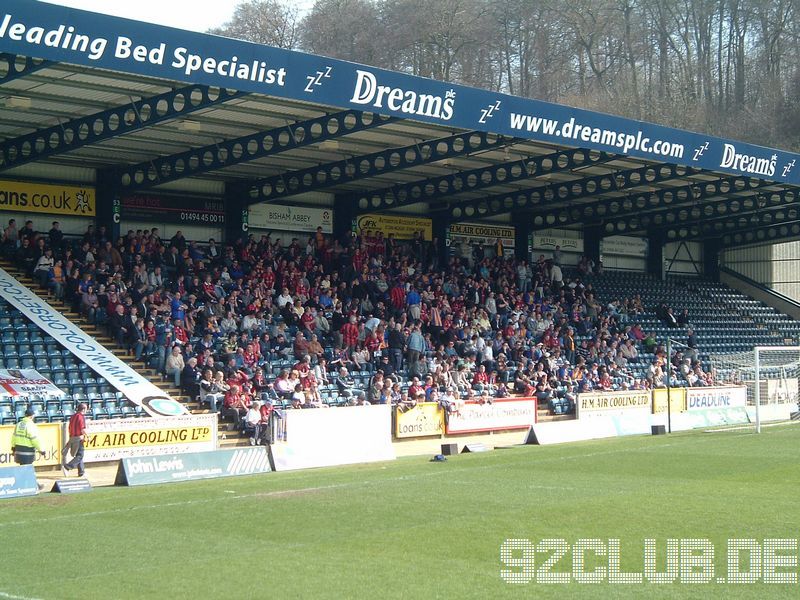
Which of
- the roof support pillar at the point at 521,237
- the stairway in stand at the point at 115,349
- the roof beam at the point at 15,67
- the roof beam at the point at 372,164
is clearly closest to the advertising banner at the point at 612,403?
the roof beam at the point at 372,164

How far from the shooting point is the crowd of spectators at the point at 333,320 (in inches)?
1045

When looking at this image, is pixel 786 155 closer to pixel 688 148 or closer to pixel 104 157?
pixel 688 148

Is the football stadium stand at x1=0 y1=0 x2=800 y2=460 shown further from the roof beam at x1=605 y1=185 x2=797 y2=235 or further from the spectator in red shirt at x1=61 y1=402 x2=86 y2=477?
the spectator in red shirt at x1=61 y1=402 x2=86 y2=477

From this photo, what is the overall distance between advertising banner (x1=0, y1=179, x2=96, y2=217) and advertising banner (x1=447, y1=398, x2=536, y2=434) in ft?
40.6

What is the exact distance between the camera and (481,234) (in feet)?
141

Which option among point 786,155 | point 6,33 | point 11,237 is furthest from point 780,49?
point 6,33

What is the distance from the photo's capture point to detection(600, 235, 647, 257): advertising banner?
48.6 metres

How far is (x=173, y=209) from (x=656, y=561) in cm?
2465

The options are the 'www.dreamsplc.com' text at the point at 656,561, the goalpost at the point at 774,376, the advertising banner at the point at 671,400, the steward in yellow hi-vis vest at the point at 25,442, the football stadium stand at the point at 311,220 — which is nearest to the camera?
the 'www.dreamsplc.com' text at the point at 656,561

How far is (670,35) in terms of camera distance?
67812 millimetres

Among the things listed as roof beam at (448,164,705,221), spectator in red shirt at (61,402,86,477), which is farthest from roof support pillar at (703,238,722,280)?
spectator in red shirt at (61,402,86,477)

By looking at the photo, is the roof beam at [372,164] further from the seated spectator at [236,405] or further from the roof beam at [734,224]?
the roof beam at [734,224]

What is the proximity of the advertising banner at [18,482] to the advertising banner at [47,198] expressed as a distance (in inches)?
540

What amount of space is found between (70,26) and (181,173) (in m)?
9.69
